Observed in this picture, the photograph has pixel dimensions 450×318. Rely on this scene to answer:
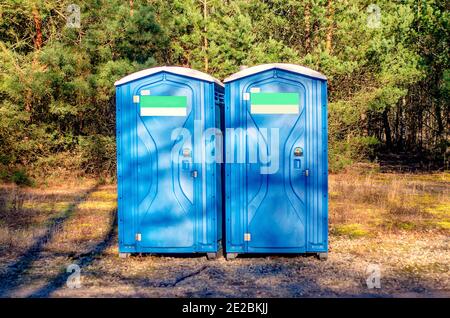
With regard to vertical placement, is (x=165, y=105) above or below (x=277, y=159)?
above

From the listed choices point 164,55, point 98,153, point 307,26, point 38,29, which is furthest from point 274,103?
point 38,29

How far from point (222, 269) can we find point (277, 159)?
57.4 inches

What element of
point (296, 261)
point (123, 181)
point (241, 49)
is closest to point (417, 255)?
point (296, 261)

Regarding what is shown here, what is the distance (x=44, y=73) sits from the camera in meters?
13.9

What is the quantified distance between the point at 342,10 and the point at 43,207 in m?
9.65

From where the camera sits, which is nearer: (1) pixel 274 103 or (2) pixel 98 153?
(1) pixel 274 103

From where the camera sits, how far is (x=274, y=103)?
22.0 feet

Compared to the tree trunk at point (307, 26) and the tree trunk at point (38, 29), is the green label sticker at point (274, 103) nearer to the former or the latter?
the tree trunk at point (307, 26)

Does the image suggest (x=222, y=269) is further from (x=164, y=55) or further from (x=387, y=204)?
(x=164, y=55)

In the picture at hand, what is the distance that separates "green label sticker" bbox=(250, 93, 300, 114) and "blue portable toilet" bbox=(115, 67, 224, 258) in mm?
506

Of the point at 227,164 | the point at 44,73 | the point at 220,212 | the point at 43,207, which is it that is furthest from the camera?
the point at 44,73
